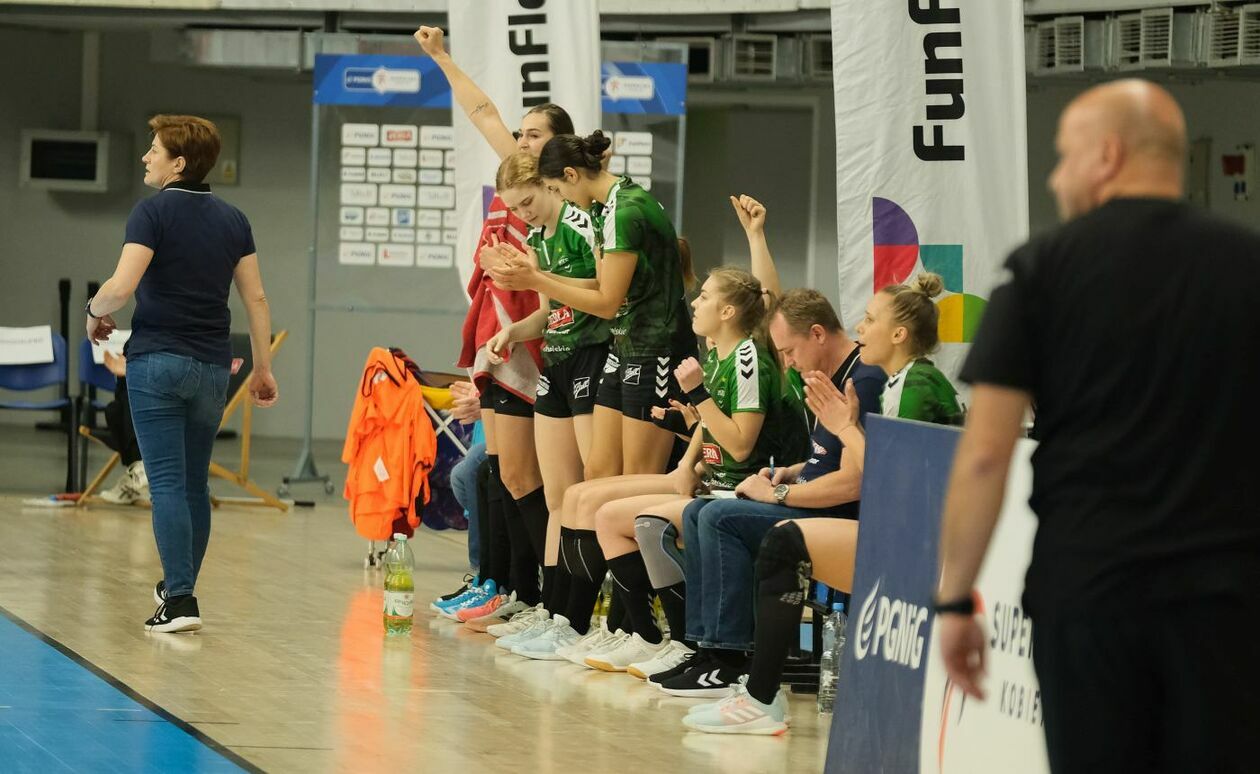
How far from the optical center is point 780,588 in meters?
4.61

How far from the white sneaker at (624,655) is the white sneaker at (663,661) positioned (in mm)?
53

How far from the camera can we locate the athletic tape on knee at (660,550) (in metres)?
5.41

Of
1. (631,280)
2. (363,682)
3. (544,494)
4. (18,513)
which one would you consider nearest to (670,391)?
(631,280)

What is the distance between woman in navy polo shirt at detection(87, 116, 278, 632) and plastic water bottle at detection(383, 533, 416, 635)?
683mm

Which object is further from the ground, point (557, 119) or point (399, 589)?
point (557, 119)

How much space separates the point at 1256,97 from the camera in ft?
36.1

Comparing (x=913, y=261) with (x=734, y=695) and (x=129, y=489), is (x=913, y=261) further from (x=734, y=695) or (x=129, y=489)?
(x=129, y=489)

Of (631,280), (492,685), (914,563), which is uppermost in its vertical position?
(631,280)

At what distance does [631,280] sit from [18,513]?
514 centimetres

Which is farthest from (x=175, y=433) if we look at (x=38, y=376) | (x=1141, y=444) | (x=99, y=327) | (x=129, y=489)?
(x=38, y=376)

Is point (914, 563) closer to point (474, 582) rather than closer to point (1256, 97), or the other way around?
point (474, 582)

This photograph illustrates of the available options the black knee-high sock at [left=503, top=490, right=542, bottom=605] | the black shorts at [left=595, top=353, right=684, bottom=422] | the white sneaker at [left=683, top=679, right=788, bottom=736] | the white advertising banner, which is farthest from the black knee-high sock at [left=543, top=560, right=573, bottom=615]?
the white advertising banner

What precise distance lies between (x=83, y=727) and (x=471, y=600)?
2.35 meters

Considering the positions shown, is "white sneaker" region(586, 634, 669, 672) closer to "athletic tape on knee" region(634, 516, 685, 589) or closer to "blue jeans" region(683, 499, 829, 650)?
"athletic tape on knee" region(634, 516, 685, 589)
